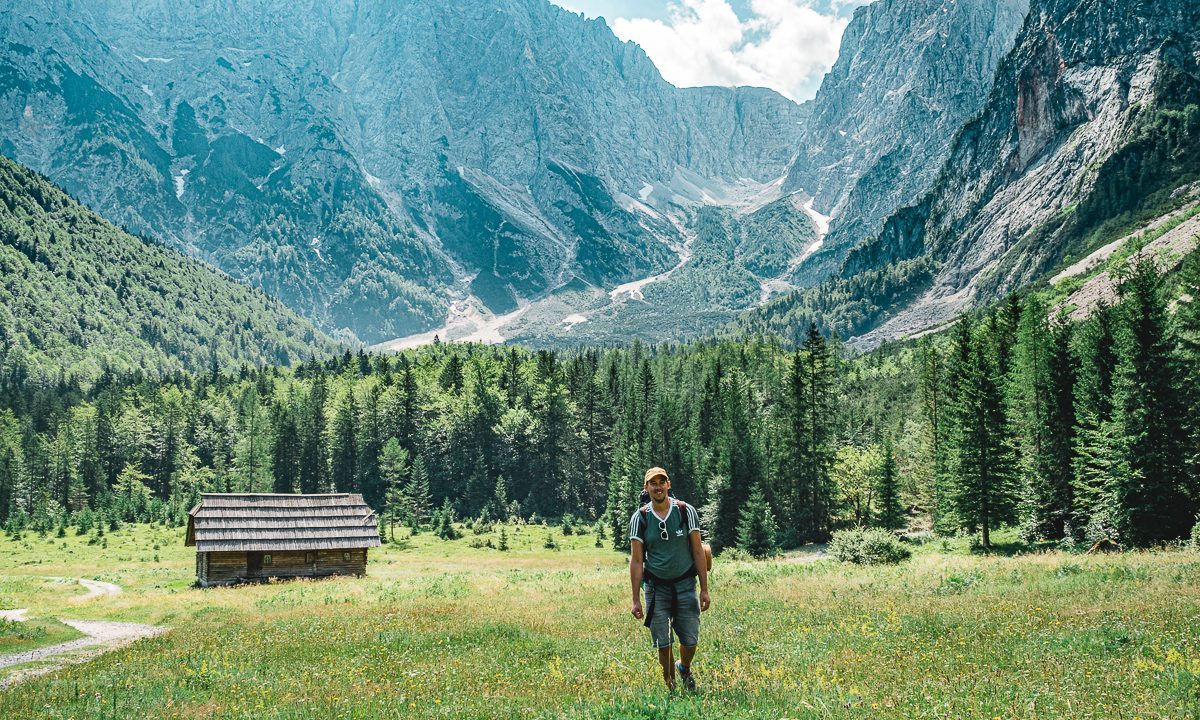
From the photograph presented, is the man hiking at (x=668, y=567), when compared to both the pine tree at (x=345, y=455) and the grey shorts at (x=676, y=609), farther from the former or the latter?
the pine tree at (x=345, y=455)

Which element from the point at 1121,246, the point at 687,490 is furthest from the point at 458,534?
the point at 1121,246

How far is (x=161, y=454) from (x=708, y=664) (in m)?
142

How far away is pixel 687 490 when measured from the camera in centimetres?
7856

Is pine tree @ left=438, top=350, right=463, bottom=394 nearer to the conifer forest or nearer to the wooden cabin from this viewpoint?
the conifer forest

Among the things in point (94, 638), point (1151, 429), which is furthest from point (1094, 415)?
point (94, 638)

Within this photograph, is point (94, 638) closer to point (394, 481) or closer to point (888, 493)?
point (888, 493)

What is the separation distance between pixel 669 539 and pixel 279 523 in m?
52.1

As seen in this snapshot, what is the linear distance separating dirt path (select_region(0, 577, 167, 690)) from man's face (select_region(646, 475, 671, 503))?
15.0m

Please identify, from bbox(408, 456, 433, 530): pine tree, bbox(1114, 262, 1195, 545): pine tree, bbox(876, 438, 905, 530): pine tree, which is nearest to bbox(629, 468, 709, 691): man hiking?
bbox(1114, 262, 1195, 545): pine tree

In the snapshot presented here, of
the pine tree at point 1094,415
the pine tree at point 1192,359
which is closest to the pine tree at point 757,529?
the pine tree at point 1094,415

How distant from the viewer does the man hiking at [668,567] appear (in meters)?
10.1

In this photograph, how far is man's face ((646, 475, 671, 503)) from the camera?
9859 mm

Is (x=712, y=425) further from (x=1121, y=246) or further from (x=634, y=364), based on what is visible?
(x=1121, y=246)

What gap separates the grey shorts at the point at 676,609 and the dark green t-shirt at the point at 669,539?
0.22 meters
